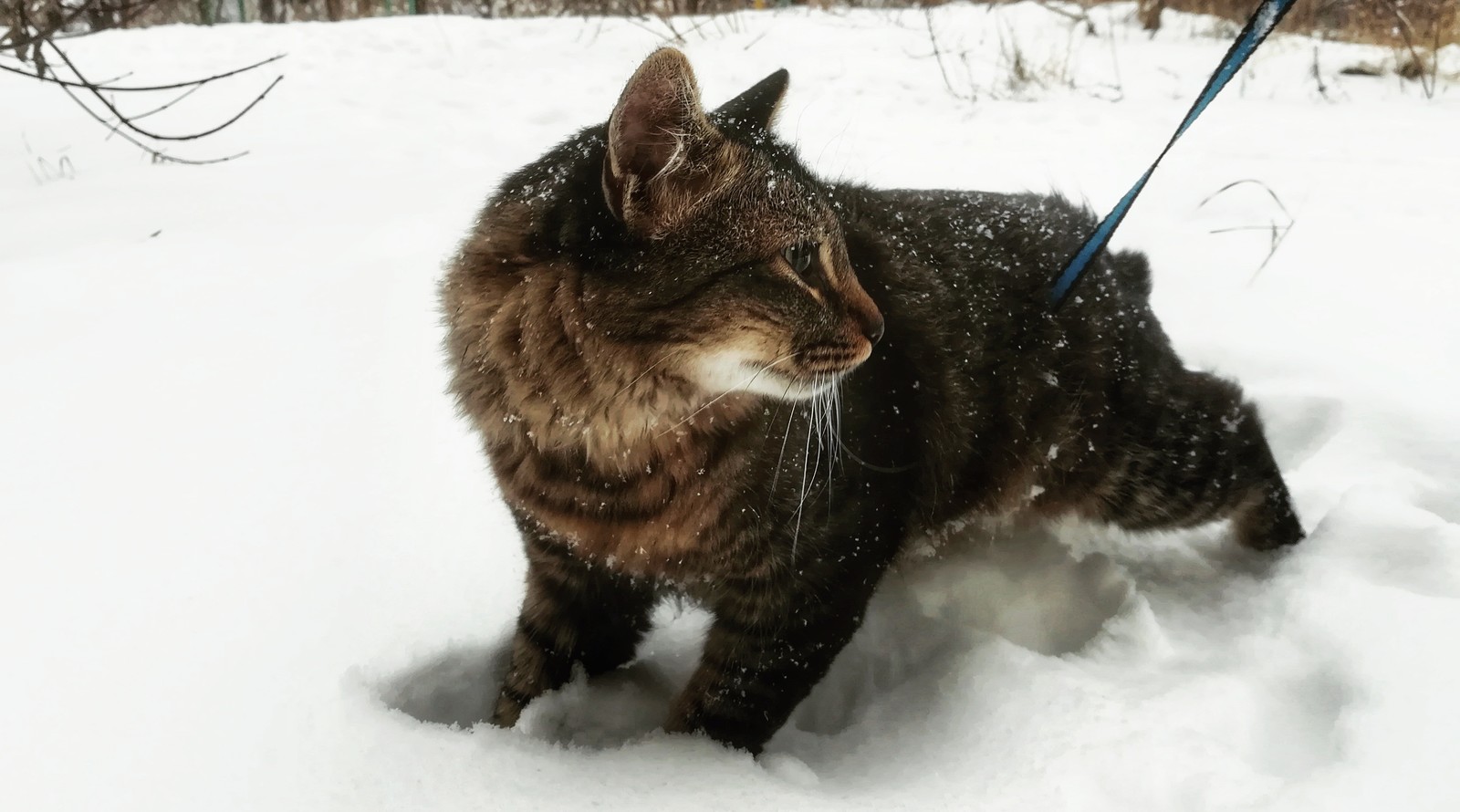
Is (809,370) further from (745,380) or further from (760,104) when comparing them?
(760,104)

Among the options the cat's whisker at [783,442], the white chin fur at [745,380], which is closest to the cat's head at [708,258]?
the white chin fur at [745,380]

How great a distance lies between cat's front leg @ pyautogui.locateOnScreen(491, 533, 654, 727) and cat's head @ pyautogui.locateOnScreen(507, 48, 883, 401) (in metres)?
0.47

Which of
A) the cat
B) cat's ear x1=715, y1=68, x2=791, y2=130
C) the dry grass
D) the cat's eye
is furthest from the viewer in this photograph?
the dry grass

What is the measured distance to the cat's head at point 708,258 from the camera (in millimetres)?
1279

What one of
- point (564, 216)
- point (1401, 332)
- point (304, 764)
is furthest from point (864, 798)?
point (1401, 332)

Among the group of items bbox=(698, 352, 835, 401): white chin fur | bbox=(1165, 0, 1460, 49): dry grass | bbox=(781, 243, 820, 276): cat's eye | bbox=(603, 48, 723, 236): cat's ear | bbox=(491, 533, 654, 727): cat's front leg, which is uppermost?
bbox=(1165, 0, 1460, 49): dry grass

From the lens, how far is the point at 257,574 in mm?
1643

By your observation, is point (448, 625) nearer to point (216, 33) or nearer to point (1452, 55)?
point (216, 33)

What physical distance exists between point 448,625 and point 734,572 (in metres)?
0.62

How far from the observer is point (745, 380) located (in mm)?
1409

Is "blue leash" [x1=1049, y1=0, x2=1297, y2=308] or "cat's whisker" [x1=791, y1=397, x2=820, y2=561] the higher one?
"blue leash" [x1=1049, y1=0, x2=1297, y2=308]

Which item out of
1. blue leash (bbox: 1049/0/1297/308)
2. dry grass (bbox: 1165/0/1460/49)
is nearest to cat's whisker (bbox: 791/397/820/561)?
blue leash (bbox: 1049/0/1297/308)

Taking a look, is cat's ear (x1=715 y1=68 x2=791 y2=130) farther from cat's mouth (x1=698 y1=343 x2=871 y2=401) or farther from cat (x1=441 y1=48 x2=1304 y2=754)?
cat's mouth (x1=698 y1=343 x2=871 y2=401)

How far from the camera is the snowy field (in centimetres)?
126
